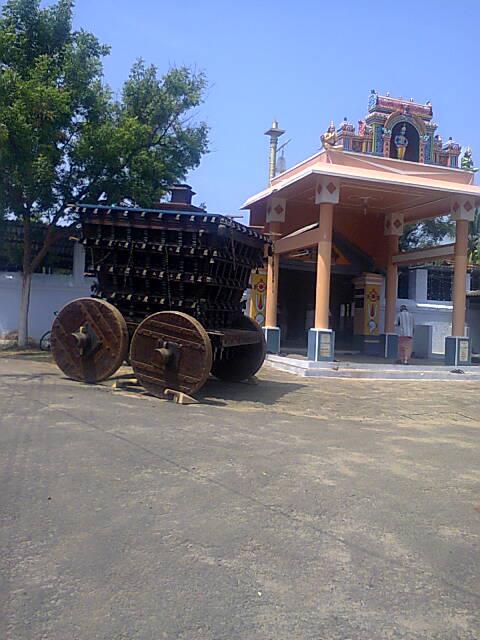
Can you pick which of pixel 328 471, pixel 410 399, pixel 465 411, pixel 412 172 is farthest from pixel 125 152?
pixel 328 471

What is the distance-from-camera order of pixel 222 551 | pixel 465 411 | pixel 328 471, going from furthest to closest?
pixel 465 411 → pixel 328 471 → pixel 222 551

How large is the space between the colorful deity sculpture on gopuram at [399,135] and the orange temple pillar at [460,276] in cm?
173

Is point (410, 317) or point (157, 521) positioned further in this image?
point (410, 317)

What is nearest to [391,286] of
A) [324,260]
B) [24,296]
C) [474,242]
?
[324,260]

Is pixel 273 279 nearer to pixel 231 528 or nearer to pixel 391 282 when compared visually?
pixel 391 282

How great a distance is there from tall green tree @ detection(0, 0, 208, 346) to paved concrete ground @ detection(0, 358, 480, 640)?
24.9 feet

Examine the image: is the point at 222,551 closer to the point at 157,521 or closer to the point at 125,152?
the point at 157,521

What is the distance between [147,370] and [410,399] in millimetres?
4845

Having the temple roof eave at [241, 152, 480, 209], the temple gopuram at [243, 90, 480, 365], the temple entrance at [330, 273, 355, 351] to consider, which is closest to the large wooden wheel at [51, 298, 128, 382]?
the temple gopuram at [243, 90, 480, 365]

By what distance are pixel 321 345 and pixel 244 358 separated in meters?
3.53

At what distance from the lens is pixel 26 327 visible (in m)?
16.2

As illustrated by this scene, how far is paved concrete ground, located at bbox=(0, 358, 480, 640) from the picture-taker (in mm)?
2898

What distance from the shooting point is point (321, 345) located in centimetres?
1401

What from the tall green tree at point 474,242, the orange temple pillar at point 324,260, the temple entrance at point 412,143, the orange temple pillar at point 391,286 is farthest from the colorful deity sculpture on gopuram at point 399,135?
the tall green tree at point 474,242
